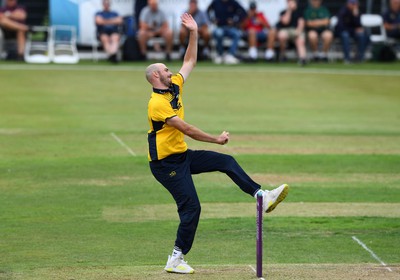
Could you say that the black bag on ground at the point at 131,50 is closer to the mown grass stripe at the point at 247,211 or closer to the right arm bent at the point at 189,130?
the mown grass stripe at the point at 247,211

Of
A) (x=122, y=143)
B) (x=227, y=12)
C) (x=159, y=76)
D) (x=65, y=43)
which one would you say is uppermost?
(x=159, y=76)

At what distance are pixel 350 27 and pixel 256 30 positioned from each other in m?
3.09

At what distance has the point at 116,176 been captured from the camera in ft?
54.9

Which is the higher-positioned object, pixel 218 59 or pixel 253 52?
pixel 253 52

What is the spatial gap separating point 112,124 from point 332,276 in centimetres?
1238

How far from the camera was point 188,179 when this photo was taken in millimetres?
10477

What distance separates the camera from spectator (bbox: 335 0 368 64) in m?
31.8

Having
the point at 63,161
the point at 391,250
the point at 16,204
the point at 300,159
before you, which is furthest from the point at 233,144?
the point at 391,250

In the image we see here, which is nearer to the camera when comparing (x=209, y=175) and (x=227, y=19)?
(x=209, y=175)

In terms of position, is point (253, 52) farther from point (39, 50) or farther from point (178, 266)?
point (178, 266)

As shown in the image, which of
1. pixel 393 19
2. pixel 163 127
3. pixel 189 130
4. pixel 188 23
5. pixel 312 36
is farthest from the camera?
pixel 393 19

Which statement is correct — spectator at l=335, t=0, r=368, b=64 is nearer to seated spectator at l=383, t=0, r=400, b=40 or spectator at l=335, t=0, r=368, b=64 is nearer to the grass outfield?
seated spectator at l=383, t=0, r=400, b=40

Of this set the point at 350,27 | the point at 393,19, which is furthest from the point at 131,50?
the point at 393,19

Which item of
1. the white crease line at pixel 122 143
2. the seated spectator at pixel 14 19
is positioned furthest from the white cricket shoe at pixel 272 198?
the seated spectator at pixel 14 19
